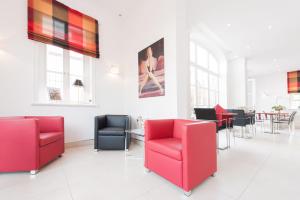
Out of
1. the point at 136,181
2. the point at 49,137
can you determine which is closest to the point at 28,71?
the point at 49,137

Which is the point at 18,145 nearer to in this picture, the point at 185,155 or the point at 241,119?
the point at 185,155

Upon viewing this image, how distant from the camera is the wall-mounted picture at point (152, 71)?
3186 mm

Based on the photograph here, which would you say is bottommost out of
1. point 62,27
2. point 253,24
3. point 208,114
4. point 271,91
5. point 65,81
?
point 208,114

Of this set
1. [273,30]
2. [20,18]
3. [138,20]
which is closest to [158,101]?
[138,20]

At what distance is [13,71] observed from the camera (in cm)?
287

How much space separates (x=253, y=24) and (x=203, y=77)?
7.94 ft

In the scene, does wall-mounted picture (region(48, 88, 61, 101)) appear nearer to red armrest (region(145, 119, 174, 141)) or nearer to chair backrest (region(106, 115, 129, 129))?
chair backrest (region(106, 115, 129, 129))

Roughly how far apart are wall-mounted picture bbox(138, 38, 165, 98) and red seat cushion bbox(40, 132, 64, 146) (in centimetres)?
199

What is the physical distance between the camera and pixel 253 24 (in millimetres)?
4559

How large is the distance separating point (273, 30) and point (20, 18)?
705 centimetres

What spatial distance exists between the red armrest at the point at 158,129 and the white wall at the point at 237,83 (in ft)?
21.0

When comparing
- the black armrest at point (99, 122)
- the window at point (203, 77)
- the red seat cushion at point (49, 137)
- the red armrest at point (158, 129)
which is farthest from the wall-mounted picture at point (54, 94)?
the window at point (203, 77)

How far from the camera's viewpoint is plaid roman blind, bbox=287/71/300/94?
377 inches

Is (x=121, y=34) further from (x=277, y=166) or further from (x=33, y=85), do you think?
(x=277, y=166)
